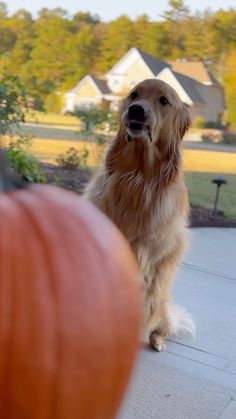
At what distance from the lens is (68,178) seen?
7.56m

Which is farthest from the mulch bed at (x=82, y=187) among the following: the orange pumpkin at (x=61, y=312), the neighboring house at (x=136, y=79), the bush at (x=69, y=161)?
the orange pumpkin at (x=61, y=312)

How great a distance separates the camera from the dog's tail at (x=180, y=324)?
293 centimetres

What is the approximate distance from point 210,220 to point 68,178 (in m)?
2.22

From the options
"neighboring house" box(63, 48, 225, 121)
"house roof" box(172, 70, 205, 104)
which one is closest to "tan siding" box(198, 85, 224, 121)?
"neighboring house" box(63, 48, 225, 121)

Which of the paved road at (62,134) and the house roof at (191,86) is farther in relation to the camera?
the house roof at (191,86)

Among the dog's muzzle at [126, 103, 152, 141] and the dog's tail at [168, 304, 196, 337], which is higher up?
the dog's muzzle at [126, 103, 152, 141]

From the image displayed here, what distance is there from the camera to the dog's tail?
293cm

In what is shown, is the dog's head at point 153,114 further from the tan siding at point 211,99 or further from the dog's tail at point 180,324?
the tan siding at point 211,99

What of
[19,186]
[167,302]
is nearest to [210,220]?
[167,302]

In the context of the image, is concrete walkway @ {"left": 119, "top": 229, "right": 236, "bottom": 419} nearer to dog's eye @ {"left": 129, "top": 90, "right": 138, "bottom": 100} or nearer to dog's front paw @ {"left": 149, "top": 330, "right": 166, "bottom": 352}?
dog's front paw @ {"left": 149, "top": 330, "right": 166, "bottom": 352}

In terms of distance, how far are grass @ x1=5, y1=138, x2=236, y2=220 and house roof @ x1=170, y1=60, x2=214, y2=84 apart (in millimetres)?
1830

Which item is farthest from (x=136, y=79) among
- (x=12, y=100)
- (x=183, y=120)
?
(x=183, y=120)

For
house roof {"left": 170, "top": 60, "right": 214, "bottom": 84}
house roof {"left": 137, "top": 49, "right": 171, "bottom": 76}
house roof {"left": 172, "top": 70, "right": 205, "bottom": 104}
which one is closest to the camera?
house roof {"left": 137, "top": 49, "right": 171, "bottom": 76}

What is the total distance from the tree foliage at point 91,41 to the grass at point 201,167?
889mm
